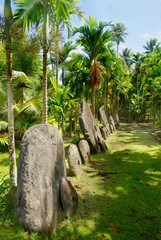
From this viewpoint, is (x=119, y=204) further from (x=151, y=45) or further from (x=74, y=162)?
(x=151, y=45)

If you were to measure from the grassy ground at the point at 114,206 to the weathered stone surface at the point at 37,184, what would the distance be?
21 cm

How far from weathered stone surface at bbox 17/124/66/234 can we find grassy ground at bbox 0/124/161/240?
0.21 metres

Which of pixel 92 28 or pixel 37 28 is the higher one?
pixel 92 28

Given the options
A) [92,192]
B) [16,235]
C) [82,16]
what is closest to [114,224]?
[92,192]

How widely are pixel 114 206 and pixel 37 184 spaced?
6.62 ft

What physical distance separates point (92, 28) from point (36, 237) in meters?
11.6

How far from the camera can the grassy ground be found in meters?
3.14

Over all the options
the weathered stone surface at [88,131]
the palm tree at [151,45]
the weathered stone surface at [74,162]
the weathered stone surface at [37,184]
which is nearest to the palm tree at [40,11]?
the weathered stone surface at [74,162]

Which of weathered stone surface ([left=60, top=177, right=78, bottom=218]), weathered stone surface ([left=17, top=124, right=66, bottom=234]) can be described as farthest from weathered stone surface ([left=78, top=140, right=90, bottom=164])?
weathered stone surface ([left=17, top=124, right=66, bottom=234])

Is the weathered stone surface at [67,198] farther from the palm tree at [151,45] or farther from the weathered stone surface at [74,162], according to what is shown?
the palm tree at [151,45]

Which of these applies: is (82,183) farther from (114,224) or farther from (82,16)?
(82,16)

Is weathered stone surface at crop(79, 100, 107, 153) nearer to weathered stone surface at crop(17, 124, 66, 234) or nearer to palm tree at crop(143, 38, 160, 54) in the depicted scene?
weathered stone surface at crop(17, 124, 66, 234)

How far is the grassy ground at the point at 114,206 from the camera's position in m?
3.14

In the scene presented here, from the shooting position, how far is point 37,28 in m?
7.05
